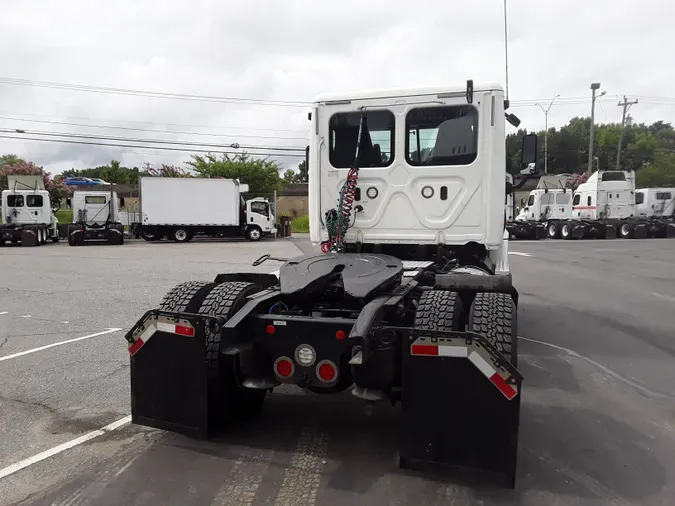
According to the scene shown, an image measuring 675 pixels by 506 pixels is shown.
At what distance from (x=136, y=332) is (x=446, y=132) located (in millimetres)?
3613

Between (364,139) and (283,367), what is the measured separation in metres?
3.03

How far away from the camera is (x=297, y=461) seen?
3535 mm

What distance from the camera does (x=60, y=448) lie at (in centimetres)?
371

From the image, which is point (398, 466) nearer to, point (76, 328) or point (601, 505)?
point (601, 505)

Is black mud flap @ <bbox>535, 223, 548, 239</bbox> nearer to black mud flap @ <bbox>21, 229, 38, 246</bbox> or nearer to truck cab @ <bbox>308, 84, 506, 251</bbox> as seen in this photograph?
black mud flap @ <bbox>21, 229, 38, 246</bbox>

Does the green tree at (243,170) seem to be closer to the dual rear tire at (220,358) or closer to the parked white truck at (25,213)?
the parked white truck at (25,213)

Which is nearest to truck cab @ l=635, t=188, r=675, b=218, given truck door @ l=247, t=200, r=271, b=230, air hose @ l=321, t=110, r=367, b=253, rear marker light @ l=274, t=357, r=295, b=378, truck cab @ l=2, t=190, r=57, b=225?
truck door @ l=247, t=200, r=271, b=230

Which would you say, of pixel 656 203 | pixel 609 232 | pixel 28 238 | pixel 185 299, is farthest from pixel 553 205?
pixel 185 299

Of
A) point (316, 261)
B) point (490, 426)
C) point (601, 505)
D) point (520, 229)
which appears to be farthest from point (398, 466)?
point (520, 229)

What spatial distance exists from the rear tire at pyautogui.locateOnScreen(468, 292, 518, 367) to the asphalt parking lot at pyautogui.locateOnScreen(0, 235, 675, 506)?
0.80m

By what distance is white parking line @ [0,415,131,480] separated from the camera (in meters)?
3.39

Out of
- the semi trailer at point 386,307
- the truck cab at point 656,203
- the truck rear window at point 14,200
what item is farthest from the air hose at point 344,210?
the truck cab at point 656,203

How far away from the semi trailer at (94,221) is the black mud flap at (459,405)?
26.0 m

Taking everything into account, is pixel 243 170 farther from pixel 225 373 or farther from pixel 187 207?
pixel 225 373
